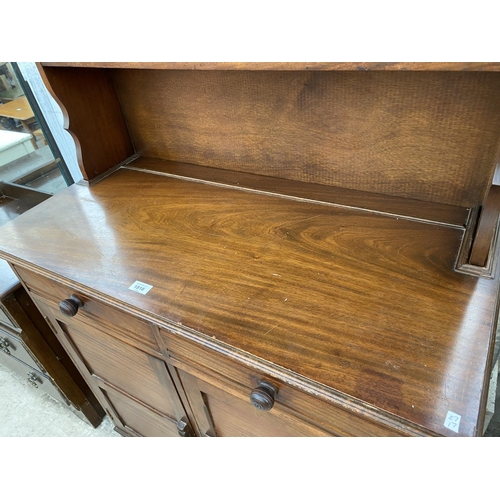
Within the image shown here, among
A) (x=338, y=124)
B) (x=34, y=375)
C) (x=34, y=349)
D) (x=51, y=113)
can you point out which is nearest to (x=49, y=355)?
(x=34, y=349)

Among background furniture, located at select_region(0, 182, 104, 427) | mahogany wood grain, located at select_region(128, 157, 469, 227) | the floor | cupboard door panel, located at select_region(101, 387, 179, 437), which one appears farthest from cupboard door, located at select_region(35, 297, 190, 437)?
mahogany wood grain, located at select_region(128, 157, 469, 227)

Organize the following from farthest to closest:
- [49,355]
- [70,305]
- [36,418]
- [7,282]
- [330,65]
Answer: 1. [36,418]
2. [49,355]
3. [7,282]
4. [70,305]
5. [330,65]

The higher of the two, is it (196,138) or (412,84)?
(412,84)

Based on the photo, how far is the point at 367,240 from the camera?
2.42 ft

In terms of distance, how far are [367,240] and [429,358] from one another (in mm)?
273

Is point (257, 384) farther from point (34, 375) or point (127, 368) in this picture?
point (34, 375)

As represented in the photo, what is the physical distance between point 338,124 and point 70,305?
71cm

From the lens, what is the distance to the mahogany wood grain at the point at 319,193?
78 cm

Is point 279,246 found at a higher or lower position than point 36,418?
higher

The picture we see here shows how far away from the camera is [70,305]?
0.82 meters

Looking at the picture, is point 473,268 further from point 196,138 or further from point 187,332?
point 196,138

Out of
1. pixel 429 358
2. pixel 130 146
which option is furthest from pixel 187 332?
pixel 130 146

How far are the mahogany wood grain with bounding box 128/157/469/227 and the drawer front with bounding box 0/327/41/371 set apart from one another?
0.74m

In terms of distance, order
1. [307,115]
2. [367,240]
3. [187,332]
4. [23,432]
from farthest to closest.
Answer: [23,432]
[307,115]
[367,240]
[187,332]
